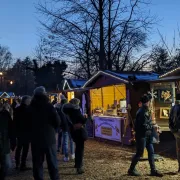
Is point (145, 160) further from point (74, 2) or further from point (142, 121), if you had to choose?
point (74, 2)

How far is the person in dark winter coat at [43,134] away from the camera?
18.0 ft

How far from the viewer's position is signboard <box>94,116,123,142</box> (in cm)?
1308

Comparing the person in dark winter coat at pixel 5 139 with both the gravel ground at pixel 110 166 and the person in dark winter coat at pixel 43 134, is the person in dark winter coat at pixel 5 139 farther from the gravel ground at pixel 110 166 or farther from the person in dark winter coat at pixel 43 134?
the gravel ground at pixel 110 166

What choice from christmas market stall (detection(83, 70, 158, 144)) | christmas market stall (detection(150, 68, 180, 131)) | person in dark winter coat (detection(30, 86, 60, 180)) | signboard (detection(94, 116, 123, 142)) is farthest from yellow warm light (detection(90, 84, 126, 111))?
person in dark winter coat (detection(30, 86, 60, 180))

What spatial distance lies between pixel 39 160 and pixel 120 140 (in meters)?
7.55

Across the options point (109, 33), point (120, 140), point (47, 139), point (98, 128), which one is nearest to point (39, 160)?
point (47, 139)

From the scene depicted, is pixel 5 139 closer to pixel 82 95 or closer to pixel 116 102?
pixel 116 102

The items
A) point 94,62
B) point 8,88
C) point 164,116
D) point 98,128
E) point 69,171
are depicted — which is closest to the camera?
point 69,171

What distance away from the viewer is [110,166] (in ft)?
27.2

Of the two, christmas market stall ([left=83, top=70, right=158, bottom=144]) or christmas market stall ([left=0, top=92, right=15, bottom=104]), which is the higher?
christmas market stall ([left=0, top=92, right=15, bottom=104])

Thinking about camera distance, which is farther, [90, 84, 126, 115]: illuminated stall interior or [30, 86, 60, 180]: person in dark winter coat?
[90, 84, 126, 115]: illuminated stall interior

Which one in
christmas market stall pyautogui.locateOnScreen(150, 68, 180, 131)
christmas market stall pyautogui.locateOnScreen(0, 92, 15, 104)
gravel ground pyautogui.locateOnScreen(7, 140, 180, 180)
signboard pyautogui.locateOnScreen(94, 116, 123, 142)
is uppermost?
christmas market stall pyautogui.locateOnScreen(0, 92, 15, 104)

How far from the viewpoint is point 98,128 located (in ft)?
48.5

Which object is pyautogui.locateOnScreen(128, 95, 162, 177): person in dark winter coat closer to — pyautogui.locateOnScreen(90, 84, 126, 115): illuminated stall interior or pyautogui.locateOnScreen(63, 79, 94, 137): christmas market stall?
pyautogui.locateOnScreen(90, 84, 126, 115): illuminated stall interior
